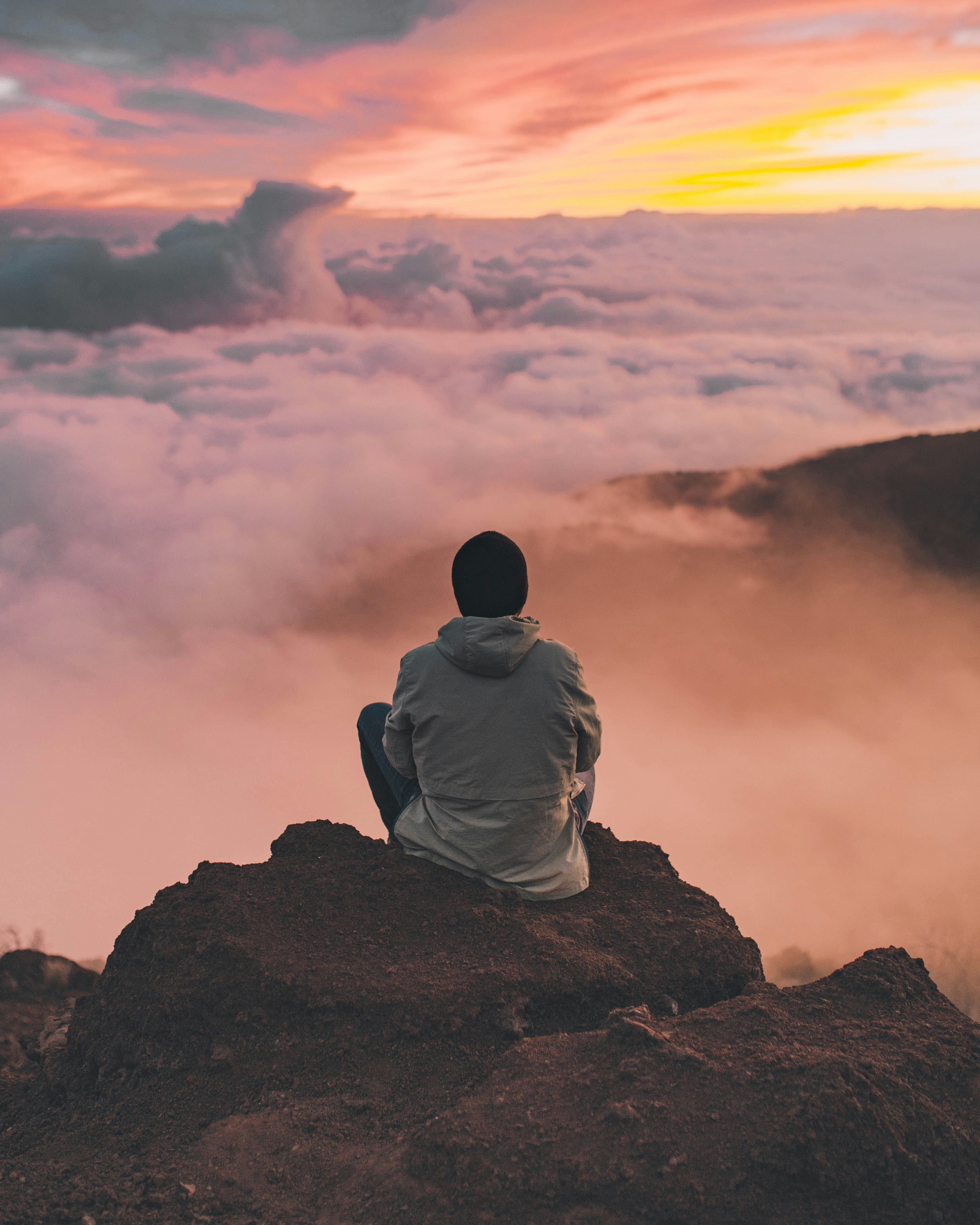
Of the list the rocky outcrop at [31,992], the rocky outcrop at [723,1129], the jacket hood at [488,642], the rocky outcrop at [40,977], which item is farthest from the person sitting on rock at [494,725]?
the rocky outcrop at [40,977]

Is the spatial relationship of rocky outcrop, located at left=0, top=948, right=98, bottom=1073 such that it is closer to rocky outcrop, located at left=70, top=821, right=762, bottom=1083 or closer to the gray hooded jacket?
rocky outcrop, located at left=70, top=821, right=762, bottom=1083

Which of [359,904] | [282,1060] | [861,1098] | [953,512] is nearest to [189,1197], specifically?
[282,1060]

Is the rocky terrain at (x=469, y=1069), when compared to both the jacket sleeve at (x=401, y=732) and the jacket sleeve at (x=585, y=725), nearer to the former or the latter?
the jacket sleeve at (x=401, y=732)

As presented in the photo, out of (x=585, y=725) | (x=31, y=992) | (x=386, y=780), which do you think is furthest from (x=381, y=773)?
(x=31, y=992)

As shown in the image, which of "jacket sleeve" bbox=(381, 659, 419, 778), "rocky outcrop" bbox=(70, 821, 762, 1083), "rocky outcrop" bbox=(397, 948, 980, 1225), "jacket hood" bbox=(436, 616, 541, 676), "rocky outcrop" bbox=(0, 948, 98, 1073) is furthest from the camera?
"rocky outcrop" bbox=(0, 948, 98, 1073)

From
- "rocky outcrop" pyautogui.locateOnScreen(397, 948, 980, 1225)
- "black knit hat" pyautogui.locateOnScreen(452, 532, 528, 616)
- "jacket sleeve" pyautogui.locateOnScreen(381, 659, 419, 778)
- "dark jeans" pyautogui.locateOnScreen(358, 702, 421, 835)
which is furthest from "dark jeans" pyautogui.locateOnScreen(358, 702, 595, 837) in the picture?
"rocky outcrop" pyautogui.locateOnScreen(397, 948, 980, 1225)

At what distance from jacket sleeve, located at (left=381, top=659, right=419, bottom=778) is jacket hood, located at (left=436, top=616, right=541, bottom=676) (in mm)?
283

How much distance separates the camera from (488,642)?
14.2 feet

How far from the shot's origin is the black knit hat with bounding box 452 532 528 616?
4.38 m

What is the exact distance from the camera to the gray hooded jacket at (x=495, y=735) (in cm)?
441

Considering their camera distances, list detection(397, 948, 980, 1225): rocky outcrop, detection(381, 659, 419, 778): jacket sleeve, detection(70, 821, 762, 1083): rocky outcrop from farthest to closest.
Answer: detection(381, 659, 419, 778): jacket sleeve < detection(70, 821, 762, 1083): rocky outcrop < detection(397, 948, 980, 1225): rocky outcrop

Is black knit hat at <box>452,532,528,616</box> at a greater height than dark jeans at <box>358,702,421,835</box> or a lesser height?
greater

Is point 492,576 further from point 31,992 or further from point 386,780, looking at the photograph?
point 31,992

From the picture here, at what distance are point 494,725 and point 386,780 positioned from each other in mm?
1025
